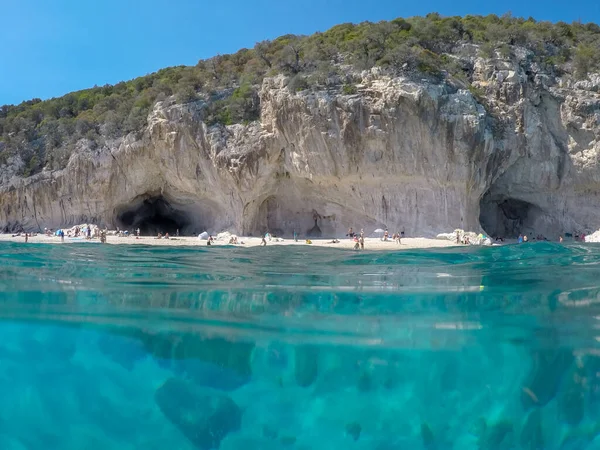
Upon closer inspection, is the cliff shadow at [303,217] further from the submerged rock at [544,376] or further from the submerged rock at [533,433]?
the submerged rock at [533,433]

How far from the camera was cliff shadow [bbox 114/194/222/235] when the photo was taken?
33.6 m

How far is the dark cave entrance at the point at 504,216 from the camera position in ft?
104

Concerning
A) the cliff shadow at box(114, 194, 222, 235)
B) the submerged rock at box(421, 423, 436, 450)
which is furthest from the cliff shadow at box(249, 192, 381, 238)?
the submerged rock at box(421, 423, 436, 450)

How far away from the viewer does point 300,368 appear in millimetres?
5055

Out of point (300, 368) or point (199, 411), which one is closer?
point (199, 411)

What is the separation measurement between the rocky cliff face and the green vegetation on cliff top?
1.28m

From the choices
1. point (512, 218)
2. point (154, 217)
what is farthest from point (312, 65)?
point (154, 217)

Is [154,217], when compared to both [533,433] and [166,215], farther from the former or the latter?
[533,433]

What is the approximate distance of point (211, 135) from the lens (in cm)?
2972

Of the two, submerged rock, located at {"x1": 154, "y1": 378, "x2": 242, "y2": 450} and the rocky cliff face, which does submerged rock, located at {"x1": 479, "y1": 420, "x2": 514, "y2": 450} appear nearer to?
submerged rock, located at {"x1": 154, "y1": 378, "x2": 242, "y2": 450}

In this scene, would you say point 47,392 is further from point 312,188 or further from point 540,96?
point 540,96

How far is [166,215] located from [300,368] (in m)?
36.2

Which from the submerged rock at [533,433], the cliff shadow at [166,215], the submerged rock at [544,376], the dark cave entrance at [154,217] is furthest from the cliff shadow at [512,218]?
the submerged rock at [533,433]

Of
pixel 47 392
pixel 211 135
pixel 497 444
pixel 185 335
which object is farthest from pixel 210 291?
pixel 211 135
